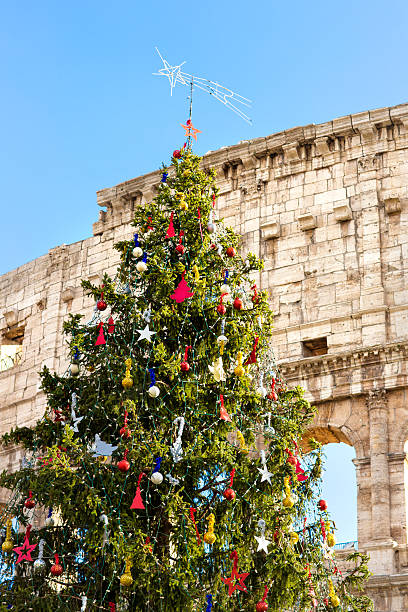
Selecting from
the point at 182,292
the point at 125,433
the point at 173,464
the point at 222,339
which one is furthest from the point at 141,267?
the point at 173,464

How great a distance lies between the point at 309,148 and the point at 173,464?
1028 centimetres

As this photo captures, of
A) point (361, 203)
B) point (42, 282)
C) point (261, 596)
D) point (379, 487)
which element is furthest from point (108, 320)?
point (42, 282)

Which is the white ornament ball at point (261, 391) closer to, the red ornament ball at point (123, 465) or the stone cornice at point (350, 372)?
the red ornament ball at point (123, 465)

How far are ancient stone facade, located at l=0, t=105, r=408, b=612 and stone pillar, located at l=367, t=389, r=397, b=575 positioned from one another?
0.02 metres

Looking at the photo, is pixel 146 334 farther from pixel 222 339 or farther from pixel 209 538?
pixel 209 538

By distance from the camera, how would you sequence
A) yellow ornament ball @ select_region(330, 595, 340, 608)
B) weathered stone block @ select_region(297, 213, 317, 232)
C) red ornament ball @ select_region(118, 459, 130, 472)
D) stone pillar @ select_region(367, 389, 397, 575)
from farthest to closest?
1. weathered stone block @ select_region(297, 213, 317, 232)
2. stone pillar @ select_region(367, 389, 397, 575)
3. yellow ornament ball @ select_region(330, 595, 340, 608)
4. red ornament ball @ select_region(118, 459, 130, 472)

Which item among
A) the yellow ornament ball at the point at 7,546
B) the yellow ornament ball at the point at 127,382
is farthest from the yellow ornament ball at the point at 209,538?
the yellow ornament ball at the point at 7,546

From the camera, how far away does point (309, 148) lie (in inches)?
822

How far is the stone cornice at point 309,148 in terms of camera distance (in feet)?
65.8

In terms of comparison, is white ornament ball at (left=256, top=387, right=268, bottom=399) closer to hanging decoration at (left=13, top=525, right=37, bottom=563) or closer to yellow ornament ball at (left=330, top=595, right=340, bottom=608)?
yellow ornament ball at (left=330, top=595, right=340, bottom=608)

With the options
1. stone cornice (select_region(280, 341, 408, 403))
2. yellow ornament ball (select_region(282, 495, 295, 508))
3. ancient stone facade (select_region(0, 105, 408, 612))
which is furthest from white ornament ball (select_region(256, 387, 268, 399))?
stone cornice (select_region(280, 341, 408, 403))

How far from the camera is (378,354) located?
59.4 ft

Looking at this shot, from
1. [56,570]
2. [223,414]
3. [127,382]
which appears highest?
[127,382]

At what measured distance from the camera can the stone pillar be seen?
16359 millimetres
